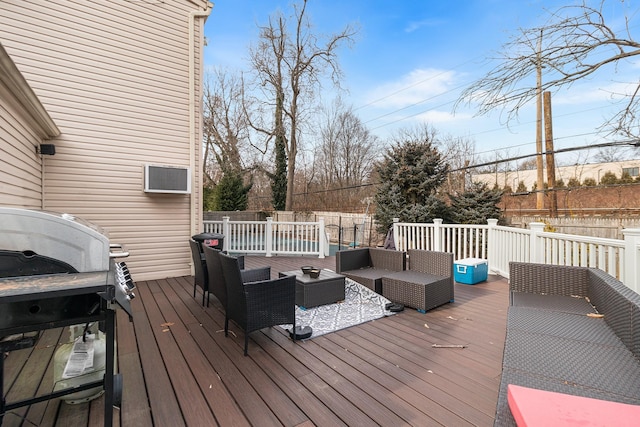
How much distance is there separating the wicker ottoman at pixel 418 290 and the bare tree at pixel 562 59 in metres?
4.04

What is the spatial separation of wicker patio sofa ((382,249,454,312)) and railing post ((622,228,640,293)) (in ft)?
5.38

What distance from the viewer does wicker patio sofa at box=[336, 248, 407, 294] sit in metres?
4.23

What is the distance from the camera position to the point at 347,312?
360cm

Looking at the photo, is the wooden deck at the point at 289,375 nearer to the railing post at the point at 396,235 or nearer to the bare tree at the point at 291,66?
the railing post at the point at 396,235

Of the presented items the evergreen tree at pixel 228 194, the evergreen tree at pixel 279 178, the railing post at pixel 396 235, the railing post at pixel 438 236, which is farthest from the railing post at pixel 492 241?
the evergreen tree at pixel 279 178

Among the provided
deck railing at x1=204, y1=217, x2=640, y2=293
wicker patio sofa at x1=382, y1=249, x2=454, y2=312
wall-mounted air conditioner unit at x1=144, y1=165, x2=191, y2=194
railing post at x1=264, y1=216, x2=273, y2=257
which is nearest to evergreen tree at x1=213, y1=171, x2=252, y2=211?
deck railing at x1=204, y1=217, x2=640, y2=293

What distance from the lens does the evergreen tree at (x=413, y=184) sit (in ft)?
31.5

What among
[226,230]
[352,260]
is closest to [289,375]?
[352,260]

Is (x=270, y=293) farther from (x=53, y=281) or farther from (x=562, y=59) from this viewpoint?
(x=562, y=59)

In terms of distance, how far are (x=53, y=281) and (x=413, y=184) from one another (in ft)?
31.7

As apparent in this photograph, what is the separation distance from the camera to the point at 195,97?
18.1ft

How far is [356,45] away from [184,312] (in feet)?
45.5

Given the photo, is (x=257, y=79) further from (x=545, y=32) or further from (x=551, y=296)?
(x=551, y=296)

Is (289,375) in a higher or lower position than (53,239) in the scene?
lower
